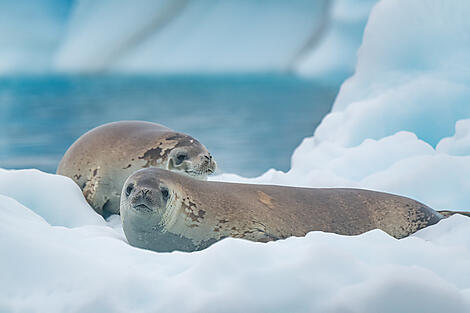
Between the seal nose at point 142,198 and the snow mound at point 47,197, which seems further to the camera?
the snow mound at point 47,197

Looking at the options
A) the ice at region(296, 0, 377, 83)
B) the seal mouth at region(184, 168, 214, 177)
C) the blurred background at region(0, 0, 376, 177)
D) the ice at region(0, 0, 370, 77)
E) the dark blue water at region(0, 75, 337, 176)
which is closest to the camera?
the seal mouth at region(184, 168, 214, 177)

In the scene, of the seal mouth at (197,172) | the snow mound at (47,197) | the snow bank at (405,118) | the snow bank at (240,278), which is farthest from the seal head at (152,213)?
the snow bank at (405,118)

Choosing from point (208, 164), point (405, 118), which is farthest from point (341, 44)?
point (208, 164)

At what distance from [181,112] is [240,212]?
48.7 ft

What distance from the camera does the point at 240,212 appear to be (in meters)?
2.81

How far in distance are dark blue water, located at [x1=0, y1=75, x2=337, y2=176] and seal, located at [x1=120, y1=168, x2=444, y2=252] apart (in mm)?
6739

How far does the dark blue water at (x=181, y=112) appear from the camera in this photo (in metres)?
11.9

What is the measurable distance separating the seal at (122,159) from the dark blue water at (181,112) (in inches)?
238

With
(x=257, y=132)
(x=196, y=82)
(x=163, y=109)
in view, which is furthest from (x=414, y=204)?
(x=196, y=82)

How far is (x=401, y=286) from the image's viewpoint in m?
1.68

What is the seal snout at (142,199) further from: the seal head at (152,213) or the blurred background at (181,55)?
the blurred background at (181,55)

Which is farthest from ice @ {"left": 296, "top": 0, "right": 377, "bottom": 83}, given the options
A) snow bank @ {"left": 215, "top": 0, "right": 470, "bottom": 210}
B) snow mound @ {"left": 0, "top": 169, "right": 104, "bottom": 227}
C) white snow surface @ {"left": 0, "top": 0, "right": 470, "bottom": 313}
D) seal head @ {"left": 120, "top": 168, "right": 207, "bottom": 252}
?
seal head @ {"left": 120, "top": 168, "right": 207, "bottom": 252}

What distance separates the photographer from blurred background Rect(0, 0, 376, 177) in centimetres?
1608

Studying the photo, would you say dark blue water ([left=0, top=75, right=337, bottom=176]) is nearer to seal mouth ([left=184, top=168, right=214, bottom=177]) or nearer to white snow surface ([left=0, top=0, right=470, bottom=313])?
seal mouth ([left=184, top=168, right=214, bottom=177])
